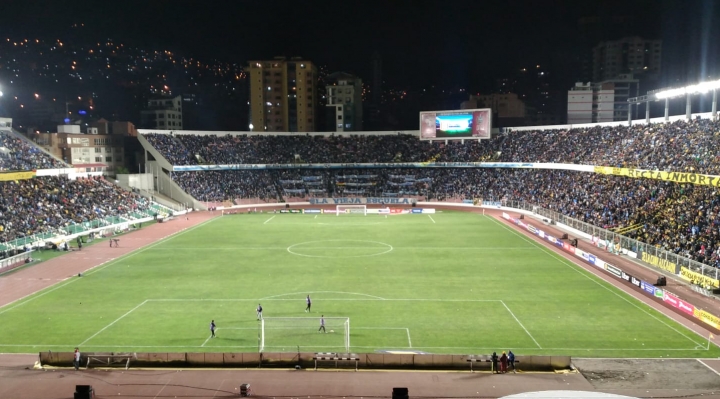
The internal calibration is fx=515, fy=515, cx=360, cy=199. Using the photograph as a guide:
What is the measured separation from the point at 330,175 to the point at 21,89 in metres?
75.1

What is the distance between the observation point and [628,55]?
157750 mm

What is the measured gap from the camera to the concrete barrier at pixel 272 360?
749 inches

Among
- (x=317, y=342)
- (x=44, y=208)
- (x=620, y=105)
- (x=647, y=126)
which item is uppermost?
(x=620, y=105)

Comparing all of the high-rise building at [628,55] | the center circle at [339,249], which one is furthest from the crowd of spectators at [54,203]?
the high-rise building at [628,55]

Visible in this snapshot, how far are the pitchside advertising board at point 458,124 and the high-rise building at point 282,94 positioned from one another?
51.0 meters

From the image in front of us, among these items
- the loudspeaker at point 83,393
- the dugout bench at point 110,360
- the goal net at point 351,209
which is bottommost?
the dugout bench at point 110,360

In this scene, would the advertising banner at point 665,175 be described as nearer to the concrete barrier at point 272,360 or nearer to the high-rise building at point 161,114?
the concrete barrier at point 272,360

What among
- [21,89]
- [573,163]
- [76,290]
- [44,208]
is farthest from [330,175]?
[21,89]

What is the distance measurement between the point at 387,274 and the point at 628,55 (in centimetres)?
15520

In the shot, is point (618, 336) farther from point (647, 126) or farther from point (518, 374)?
point (647, 126)

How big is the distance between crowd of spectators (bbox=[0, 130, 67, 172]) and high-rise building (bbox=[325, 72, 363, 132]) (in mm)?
66703

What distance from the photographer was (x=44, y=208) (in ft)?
156

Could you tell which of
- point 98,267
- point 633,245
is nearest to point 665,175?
point 633,245

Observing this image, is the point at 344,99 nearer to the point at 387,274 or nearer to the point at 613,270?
the point at 387,274
